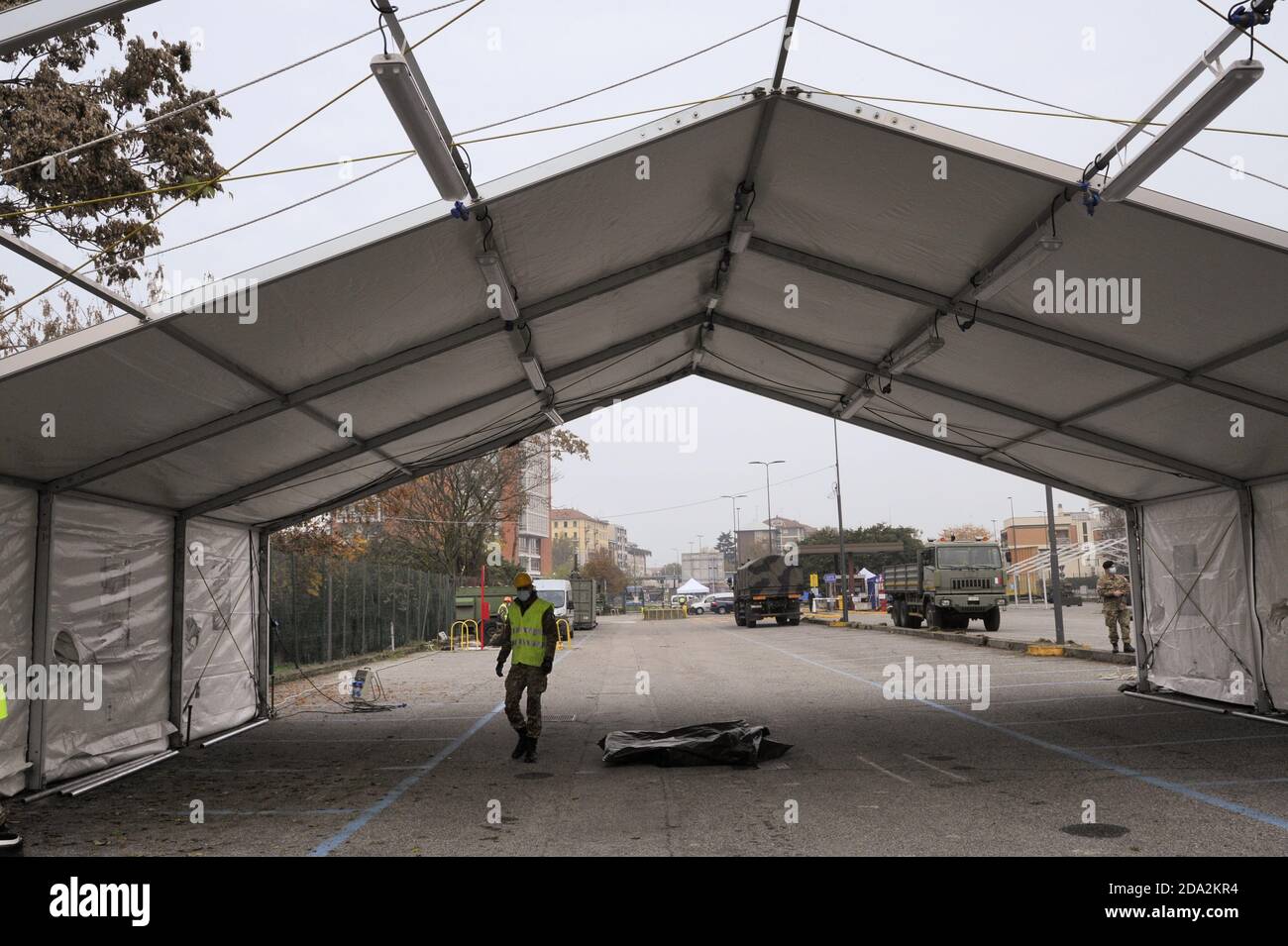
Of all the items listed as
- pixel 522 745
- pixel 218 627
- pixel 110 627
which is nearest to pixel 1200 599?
pixel 522 745

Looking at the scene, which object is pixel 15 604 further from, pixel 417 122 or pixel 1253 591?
pixel 1253 591

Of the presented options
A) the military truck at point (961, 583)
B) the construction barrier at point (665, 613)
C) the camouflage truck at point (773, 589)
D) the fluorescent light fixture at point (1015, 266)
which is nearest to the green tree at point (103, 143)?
the fluorescent light fixture at point (1015, 266)

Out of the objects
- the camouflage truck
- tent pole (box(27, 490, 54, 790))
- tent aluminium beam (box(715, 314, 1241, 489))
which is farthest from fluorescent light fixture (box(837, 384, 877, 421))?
the camouflage truck

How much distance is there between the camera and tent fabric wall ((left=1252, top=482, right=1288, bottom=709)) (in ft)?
36.4

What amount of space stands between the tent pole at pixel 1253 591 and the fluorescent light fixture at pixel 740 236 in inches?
275

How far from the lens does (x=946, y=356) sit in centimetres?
1083

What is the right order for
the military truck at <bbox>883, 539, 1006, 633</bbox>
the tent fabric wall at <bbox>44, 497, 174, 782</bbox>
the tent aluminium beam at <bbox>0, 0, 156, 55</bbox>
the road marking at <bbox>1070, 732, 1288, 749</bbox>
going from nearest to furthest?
1. the tent aluminium beam at <bbox>0, 0, 156, 55</bbox>
2. the tent fabric wall at <bbox>44, 497, 174, 782</bbox>
3. the road marking at <bbox>1070, 732, 1288, 749</bbox>
4. the military truck at <bbox>883, 539, 1006, 633</bbox>

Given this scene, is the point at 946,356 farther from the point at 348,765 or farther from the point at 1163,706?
the point at 348,765

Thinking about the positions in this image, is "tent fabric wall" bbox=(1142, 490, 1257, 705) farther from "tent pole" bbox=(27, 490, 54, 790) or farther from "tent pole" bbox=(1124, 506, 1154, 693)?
"tent pole" bbox=(27, 490, 54, 790)

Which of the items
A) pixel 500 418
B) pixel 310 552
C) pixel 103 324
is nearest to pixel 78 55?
pixel 500 418

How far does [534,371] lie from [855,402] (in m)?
4.95

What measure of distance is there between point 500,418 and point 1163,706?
30.7 ft

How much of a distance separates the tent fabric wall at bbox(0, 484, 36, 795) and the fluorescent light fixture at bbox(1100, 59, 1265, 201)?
341 inches

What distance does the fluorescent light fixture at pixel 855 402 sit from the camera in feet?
42.6
